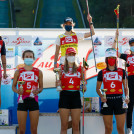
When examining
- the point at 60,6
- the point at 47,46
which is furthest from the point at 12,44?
the point at 60,6

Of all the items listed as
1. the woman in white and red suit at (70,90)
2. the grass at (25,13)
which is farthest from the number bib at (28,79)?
the grass at (25,13)

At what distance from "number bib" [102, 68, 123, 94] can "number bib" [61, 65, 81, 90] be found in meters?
0.52

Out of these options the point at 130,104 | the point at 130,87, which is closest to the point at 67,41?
the point at 130,87

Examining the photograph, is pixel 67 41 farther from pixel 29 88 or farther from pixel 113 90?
pixel 113 90

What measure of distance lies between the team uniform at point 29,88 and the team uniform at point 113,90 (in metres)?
1.22

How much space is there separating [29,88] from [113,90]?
156cm

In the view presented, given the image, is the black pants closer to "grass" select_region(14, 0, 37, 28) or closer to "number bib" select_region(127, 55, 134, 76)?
"number bib" select_region(127, 55, 134, 76)

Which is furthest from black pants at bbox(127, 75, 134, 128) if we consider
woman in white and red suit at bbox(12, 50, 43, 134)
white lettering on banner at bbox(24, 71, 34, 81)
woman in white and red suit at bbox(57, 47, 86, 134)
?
white lettering on banner at bbox(24, 71, 34, 81)

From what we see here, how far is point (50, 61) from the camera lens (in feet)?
25.4

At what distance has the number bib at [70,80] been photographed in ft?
19.8

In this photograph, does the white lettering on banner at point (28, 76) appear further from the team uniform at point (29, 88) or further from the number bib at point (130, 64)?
the number bib at point (130, 64)

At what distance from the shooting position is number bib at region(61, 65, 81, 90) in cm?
604

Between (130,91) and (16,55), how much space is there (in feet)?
9.18

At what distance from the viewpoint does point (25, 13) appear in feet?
96.2
